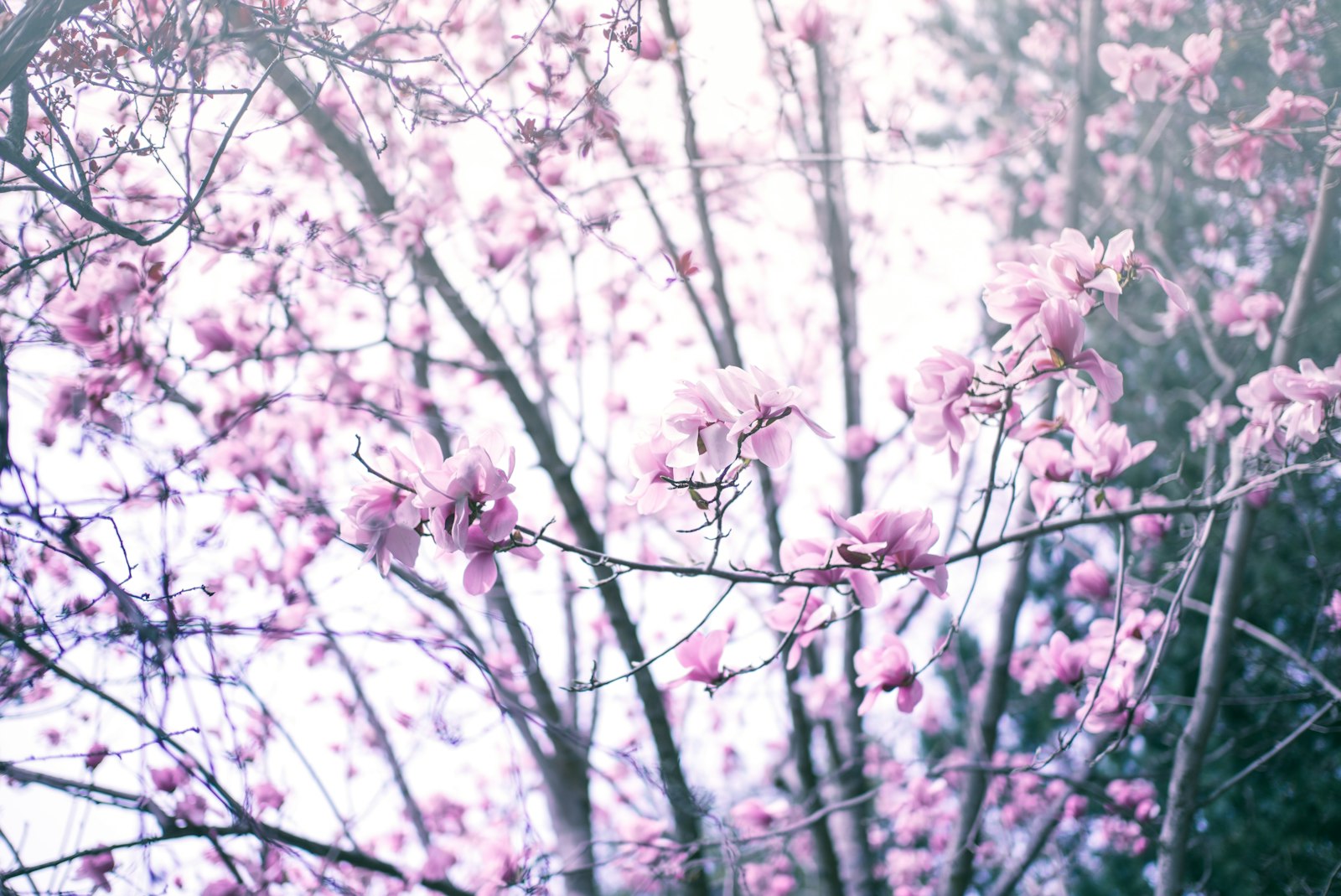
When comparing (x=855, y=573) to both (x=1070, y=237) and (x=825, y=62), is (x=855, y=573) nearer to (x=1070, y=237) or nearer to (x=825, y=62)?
(x=1070, y=237)

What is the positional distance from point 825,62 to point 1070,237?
2185mm

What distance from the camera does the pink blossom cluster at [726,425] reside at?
107cm

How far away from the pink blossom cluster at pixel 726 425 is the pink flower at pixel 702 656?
0.34m

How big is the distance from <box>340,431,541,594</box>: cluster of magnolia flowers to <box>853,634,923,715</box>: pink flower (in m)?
0.70

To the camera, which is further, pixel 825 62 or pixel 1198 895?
pixel 825 62

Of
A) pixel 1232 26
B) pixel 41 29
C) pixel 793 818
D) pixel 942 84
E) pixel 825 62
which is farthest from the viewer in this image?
pixel 942 84

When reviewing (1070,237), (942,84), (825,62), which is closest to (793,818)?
(1070,237)

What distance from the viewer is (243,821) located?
149cm

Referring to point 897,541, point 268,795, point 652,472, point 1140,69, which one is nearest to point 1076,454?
point 897,541

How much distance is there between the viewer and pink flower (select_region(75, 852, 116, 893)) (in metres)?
1.63

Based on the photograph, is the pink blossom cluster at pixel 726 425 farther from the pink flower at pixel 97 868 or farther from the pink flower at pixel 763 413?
the pink flower at pixel 97 868

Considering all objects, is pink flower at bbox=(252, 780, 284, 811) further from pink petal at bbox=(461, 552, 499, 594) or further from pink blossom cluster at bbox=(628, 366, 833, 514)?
pink blossom cluster at bbox=(628, 366, 833, 514)

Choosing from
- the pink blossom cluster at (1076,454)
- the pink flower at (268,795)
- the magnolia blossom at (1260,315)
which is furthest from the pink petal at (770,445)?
the magnolia blossom at (1260,315)

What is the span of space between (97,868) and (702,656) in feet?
4.62
